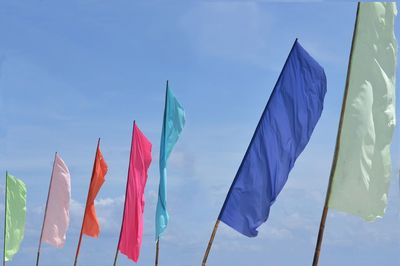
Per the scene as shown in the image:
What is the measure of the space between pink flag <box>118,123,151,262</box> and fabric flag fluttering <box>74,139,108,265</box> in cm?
255

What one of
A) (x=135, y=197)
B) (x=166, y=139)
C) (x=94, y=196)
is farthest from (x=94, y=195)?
(x=166, y=139)

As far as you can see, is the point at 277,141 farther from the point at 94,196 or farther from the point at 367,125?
the point at 94,196

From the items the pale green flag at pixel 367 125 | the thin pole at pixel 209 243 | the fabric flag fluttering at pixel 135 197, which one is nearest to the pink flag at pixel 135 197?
the fabric flag fluttering at pixel 135 197

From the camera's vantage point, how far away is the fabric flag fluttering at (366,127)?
14.3 metres

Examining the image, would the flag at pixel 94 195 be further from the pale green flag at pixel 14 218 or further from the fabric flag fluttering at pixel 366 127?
the fabric flag fluttering at pixel 366 127

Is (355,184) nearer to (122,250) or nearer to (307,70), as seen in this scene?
(307,70)

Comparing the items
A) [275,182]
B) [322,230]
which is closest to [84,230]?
[275,182]

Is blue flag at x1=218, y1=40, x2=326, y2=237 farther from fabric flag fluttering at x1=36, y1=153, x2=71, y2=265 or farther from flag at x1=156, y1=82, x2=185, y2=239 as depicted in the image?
fabric flag fluttering at x1=36, y1=153, x2=71, y2=265

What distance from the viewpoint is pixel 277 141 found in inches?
668

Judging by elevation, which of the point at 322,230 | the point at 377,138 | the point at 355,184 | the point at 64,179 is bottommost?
the point at 322,230

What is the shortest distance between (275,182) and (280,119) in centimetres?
166

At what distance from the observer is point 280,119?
17047 millimetres

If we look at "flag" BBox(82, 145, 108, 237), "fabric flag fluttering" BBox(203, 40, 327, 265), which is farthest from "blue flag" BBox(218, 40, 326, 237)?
"flag" BBox(82, 145, 108, 237)

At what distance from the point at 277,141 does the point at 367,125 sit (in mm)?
3096
